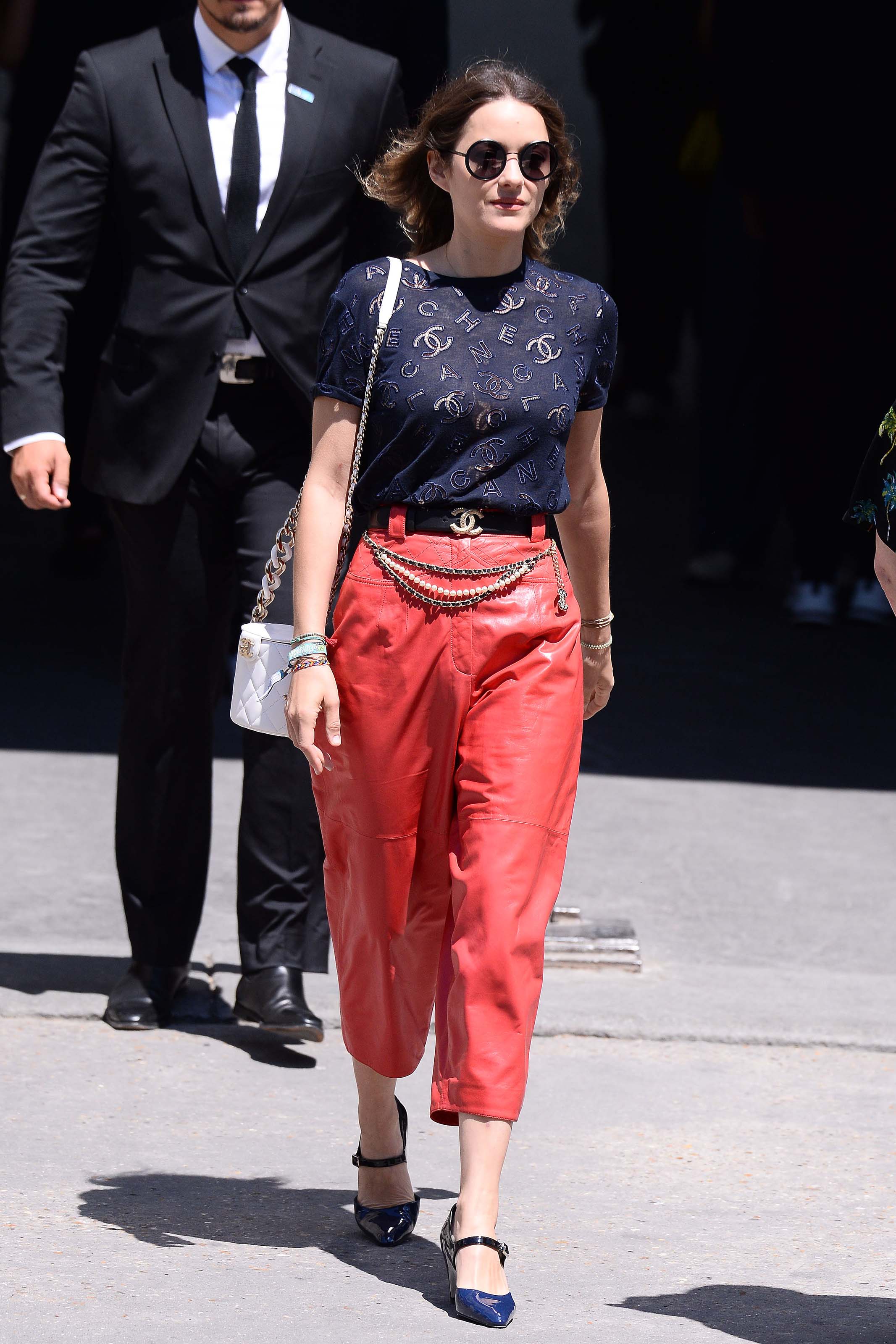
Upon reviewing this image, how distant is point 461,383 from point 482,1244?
1.28 m

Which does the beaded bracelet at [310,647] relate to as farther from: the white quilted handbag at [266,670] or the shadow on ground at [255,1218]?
the shadow on ground at [255,1218]

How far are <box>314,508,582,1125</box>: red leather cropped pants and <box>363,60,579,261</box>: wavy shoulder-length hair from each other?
543 mm

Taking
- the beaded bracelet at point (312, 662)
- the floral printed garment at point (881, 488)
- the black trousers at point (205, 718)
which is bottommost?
the black trousers at point (205, 718)

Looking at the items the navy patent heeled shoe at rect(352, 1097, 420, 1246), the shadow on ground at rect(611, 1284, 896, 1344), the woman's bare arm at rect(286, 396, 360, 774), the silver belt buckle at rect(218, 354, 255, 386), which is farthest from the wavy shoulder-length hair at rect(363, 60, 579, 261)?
the shadow on ground at rect(611, 1284, 896, 1344)

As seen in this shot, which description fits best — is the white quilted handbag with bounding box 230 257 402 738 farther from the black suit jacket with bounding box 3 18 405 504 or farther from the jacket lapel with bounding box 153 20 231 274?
the jacket lapel with bounding box 153 20 231 274

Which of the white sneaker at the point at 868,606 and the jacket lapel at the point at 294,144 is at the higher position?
the jacket lapel at the point at 294,144

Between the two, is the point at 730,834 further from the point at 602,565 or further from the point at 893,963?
the point at 602,565

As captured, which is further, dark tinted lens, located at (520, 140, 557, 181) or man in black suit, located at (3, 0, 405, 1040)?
man in black suit, located at (3, 0, 405, 1040)

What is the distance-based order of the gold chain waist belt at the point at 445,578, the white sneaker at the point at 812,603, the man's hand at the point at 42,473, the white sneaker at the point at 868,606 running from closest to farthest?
the gold chain waist belt at the point at 445,578
the man's hand at the point at 42,473
the white sneaker at the point at 812,603
the white sneaker at the point at 868,606

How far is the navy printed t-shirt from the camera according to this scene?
336cm

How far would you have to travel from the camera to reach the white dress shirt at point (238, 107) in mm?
4441

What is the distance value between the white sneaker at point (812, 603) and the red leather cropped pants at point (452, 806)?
5.84 m

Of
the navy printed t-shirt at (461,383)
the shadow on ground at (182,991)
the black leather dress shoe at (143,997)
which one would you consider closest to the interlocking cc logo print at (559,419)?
the navy printed t-shirt at (461,383)

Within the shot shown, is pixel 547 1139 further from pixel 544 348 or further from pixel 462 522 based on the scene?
pixel 544 348
